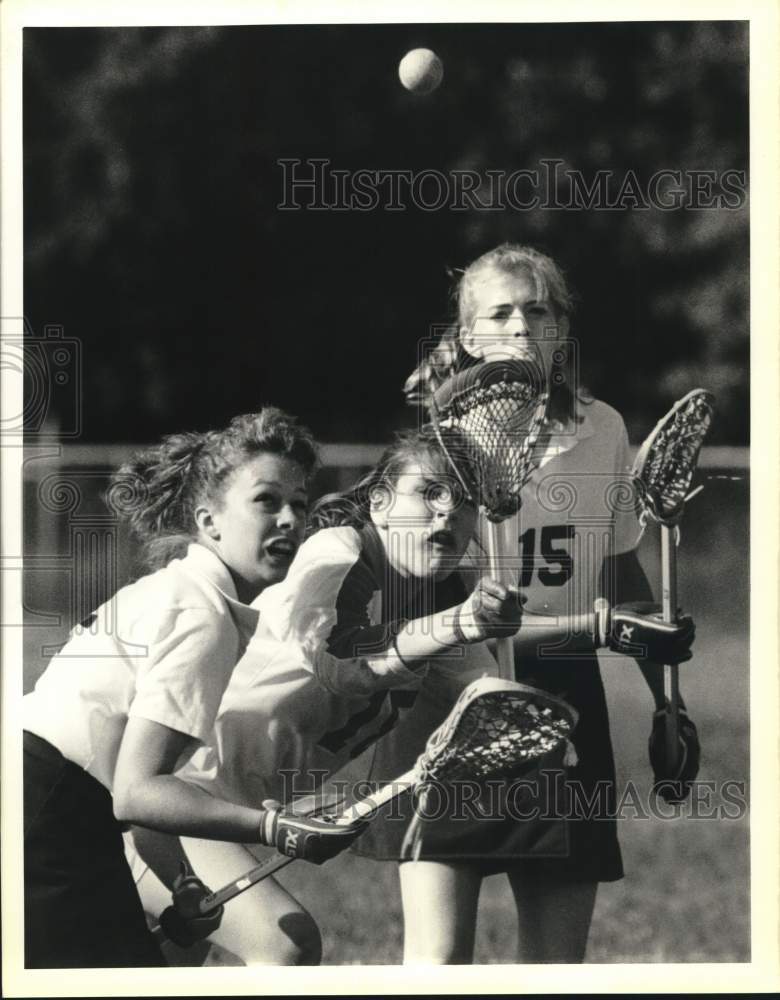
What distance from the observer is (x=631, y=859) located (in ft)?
13.2

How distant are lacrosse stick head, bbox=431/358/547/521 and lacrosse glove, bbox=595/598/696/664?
1.22 ft

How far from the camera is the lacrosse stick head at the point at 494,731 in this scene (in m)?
3.93

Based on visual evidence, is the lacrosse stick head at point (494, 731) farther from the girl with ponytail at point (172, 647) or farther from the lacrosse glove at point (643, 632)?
the girl with ponytail at point (172, 647)

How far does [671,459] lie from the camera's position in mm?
3973

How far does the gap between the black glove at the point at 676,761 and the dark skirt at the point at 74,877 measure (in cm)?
137

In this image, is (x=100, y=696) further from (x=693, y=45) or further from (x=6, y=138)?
(x=693, y=45)

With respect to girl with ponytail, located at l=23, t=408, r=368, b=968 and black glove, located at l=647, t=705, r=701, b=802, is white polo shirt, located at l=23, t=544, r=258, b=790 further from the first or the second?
black glove, located at l=647, t=705, r=701, b=802

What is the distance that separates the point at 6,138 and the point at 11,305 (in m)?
0.43

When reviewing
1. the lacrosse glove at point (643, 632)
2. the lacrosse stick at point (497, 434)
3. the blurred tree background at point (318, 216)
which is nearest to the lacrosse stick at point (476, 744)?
the lacrosse stick at point (497, 434)

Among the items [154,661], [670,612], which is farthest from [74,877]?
[670,612]

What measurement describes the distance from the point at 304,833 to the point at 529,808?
580 mm

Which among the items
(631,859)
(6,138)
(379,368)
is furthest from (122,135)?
(631,859)

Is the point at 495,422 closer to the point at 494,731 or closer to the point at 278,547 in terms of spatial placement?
the point at 278,547

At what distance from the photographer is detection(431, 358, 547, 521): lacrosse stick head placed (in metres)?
3.94
